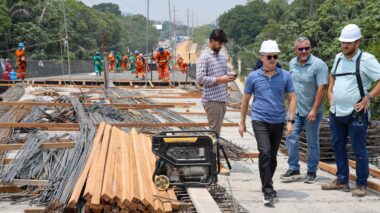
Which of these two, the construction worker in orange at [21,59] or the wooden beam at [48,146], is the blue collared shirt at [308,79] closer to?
the wooden beam at [48,146]

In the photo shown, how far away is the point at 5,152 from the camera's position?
6688mm

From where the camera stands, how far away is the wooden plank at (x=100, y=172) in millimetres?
3977

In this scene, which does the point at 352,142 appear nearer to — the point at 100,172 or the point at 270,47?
the point at 270,47

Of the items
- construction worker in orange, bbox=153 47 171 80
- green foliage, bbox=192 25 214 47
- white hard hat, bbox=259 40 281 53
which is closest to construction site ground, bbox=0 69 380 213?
white hard hat, bbox=259 40 281 53

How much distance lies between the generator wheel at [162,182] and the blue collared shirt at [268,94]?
107 cm

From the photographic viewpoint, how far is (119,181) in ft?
15.0

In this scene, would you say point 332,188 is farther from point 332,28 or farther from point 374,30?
point 332,28

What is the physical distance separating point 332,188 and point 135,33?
9844 cm

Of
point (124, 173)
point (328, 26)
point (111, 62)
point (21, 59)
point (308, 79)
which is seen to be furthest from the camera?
point (111, 62)

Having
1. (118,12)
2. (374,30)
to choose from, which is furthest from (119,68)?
(118,12)

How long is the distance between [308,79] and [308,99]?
23cm

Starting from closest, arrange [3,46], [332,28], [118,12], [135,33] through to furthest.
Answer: [332,28]
[3,46]
[135,33]
[118,12]

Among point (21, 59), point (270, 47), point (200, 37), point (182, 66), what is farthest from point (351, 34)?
point (200, 37)

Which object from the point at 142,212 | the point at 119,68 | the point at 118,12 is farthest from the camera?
the point at 118,12
